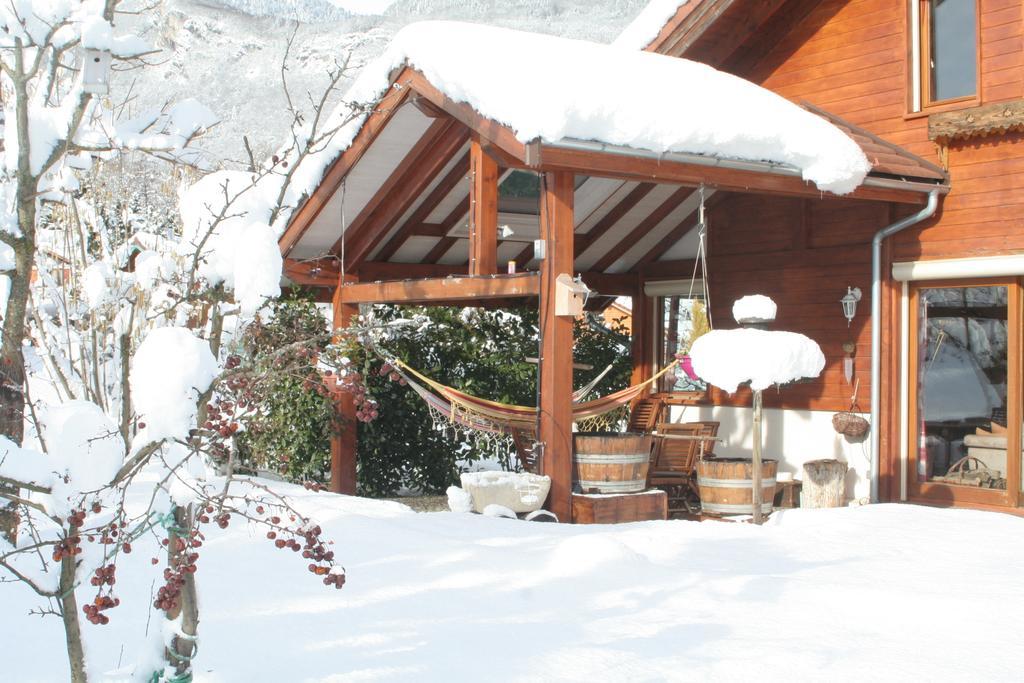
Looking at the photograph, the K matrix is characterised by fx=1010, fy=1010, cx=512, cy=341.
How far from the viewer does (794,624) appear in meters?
4.01

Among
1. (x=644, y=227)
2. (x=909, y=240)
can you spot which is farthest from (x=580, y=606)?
(x=644, y=227)

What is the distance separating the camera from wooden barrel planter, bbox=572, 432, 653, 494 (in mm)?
6074

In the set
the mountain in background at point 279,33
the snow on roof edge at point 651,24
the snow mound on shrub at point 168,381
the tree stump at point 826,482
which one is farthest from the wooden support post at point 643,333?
the mountain in background at point 279,33

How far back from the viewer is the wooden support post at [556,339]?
556 centimetres

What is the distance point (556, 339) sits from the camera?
5.58 metres

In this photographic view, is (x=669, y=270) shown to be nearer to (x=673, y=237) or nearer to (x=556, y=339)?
(x=673, y=237)

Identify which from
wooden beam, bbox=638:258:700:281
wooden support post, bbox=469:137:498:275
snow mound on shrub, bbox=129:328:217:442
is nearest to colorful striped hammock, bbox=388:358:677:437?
wooden support post, bbox=469:137:498:275

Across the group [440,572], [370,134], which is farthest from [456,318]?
[440,572]

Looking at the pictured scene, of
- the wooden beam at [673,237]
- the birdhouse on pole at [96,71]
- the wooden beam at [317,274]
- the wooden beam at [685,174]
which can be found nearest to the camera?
the birdhouse on pole at [96,71]

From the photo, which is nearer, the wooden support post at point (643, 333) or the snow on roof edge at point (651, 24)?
the snow on roof edge at point (651, 24)

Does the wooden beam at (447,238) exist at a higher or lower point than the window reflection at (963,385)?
higher

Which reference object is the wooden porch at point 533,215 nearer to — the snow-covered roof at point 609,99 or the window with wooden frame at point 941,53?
the snow-covered roof at point 609,99

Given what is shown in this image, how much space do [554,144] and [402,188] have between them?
2444mm

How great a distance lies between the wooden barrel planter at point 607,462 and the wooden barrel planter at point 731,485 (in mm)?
793
